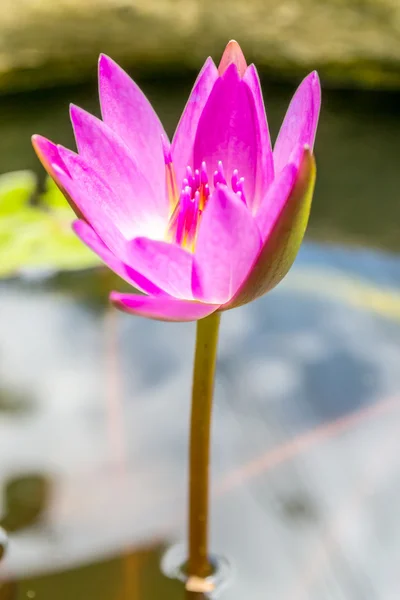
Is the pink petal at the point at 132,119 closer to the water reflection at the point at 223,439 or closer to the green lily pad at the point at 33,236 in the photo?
the water reflection at the point at 223,439

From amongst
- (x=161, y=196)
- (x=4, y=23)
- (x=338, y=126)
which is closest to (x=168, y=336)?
(x=161, y=196)

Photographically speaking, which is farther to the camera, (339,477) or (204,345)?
(339,477)

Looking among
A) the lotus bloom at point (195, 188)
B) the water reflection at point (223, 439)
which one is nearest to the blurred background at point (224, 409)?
the water reflection at point (223, 439)

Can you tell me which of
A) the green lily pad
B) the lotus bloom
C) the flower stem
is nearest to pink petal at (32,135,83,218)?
the lotus bloom

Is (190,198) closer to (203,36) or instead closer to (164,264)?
(164,264)

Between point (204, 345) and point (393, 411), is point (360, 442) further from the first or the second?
point (204, 345)

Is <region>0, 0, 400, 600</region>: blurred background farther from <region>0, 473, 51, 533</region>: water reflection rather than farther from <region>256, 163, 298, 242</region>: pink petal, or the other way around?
<region>256, 163, 298, 242</region>: pink petal
